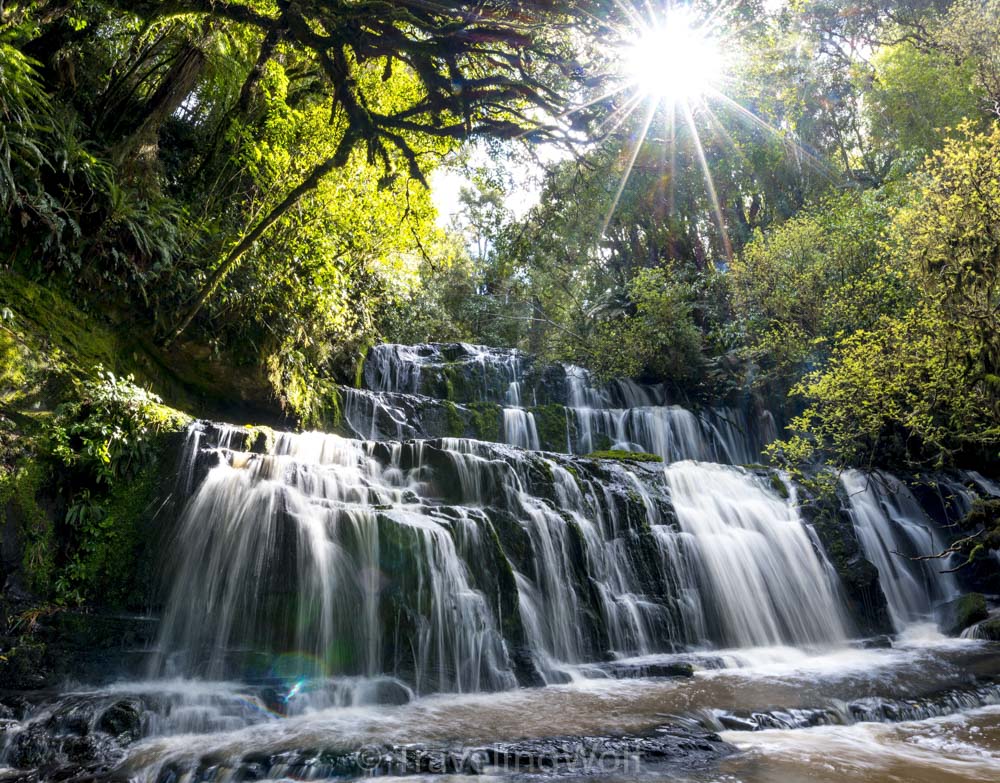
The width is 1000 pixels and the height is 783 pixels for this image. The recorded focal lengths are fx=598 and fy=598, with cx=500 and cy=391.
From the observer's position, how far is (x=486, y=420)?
581 inches

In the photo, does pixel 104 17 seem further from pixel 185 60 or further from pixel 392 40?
pixel 392 40

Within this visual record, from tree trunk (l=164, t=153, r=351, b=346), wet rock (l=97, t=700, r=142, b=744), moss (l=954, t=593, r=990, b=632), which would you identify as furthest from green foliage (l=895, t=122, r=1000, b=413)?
wet rock (l=97, t=700, r=142, b=744)

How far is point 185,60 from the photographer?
9.43 meters

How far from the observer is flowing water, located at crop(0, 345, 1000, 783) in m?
4.69

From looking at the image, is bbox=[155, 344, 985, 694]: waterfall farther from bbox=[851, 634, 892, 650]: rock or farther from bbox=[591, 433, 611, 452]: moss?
bbox=[591, 433, 611, 452]: moss

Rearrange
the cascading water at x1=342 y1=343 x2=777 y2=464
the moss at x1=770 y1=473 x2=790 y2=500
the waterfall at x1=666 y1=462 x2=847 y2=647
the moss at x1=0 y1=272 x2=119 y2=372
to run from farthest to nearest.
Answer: the cascading water at x1=342 y1=343 x2=777 y2=464 → the moss at x1=770 y1=473 x2=790 y2=500 → the waterfall at x1=666 y1=462 x2=847 y2=647 → the moss at x1=0 y1=272 x2=119 y2=372

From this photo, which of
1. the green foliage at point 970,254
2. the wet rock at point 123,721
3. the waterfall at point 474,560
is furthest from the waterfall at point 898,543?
the wet rock at point 123,721

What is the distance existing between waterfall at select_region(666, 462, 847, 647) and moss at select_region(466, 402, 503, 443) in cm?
456

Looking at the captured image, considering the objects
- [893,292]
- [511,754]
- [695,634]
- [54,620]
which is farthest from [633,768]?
[893,292]

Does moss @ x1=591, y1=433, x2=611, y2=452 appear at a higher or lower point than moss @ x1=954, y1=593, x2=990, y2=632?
higher

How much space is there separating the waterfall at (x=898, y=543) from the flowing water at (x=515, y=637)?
7 centimetres

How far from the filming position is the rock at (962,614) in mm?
9617

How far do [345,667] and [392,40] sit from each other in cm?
631

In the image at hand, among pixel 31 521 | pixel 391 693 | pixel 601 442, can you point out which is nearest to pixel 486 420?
pixel 601 442
